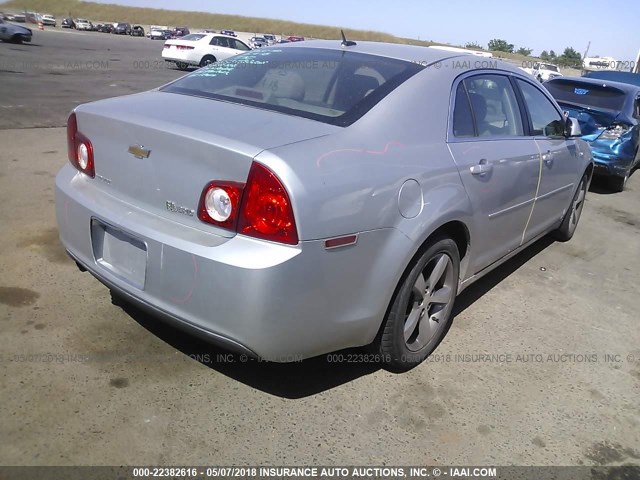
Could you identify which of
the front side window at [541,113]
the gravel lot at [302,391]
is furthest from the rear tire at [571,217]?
the gravel lot at [302,391]

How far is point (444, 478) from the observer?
7.50 feet

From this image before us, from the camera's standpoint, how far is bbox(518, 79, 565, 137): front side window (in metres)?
4.03

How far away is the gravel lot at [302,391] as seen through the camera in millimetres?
2334

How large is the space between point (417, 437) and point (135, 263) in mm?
1492

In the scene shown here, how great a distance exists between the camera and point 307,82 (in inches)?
119

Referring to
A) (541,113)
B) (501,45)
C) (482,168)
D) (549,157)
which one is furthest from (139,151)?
(501,45)

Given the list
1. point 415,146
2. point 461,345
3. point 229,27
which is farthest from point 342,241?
point 229,27

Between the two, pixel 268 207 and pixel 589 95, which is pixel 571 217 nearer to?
pixel 589 95

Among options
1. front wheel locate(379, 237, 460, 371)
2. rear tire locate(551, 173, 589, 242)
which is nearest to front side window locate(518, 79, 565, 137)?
rear tire locate(551, 173, 589, 242)

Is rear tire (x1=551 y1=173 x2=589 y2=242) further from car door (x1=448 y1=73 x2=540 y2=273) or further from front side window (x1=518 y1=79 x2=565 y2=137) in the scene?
car door (x1=448 y1=73 x2=540 y2=273)

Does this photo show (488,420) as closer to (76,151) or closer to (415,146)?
(415,146)

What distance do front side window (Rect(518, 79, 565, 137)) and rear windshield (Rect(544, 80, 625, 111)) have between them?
4076mm

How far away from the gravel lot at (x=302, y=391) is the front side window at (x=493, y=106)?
124cm

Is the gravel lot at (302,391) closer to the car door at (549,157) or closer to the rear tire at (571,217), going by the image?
the car door at (549,157)
